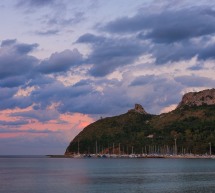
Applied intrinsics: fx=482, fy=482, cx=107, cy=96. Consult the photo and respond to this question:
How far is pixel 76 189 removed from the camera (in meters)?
85.7

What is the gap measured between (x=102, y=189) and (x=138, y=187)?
7284 millimetres

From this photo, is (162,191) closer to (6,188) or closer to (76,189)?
(76,189)

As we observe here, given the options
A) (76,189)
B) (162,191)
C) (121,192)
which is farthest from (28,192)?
(162,191)

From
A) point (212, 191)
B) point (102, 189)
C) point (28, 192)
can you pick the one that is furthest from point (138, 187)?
point (28, 192)

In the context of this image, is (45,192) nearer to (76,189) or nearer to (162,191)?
(76,189)

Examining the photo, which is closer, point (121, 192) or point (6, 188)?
point (121, 192)

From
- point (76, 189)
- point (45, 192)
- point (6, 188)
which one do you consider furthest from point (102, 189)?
point (6, 188)

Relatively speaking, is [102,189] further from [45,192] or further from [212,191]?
[212,191]

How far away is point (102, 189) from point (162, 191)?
11.2 metres

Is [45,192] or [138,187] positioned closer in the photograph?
[45,192]

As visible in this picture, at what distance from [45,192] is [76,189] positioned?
724 cm

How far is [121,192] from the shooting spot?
80.5 m

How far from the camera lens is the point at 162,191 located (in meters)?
81.1

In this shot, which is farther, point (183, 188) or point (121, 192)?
point (183, 188)
